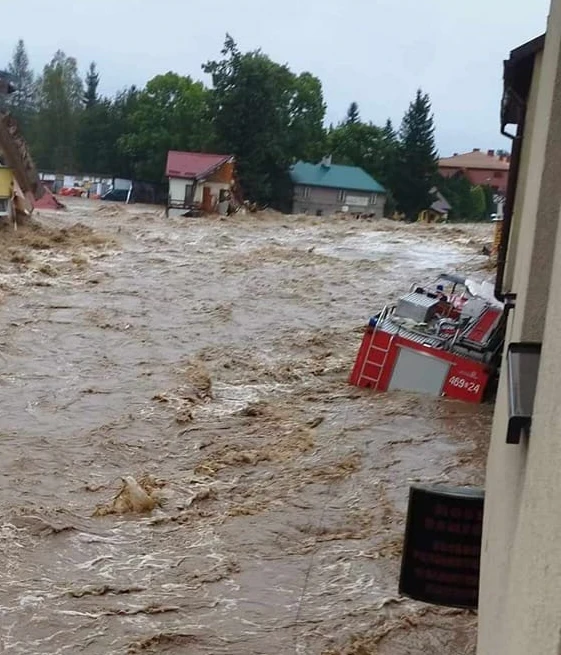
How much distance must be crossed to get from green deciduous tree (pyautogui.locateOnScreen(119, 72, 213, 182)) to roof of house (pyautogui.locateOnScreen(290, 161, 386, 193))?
7072mm

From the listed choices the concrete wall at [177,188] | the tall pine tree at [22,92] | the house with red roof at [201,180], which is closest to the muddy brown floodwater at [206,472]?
the house with red roof at [201,180]

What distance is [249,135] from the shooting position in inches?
2162

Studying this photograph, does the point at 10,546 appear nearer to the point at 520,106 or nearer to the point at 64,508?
the point at 64,508

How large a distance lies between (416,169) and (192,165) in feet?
64.7

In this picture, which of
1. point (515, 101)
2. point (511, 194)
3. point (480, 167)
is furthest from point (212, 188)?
point (480, 167)

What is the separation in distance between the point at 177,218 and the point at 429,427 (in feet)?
102

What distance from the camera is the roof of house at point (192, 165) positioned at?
47938mm

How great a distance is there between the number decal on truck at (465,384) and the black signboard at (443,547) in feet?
28.5

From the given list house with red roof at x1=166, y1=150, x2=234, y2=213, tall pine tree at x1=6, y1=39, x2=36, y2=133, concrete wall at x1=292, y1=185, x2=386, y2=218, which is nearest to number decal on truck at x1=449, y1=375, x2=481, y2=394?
house with red roof at x1=166, y1=150, x2=234, y2=213

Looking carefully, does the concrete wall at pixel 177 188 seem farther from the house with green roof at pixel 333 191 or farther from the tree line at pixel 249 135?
the house with green roof at pixel 333 191

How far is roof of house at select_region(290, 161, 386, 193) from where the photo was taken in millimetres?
61000

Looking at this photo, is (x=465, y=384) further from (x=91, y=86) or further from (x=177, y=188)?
(x=91, y=86)

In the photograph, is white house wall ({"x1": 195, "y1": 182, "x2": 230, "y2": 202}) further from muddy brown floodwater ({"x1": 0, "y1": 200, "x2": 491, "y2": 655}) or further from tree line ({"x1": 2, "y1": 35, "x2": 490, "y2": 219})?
muddy brown floodwater ({"x1": 0, "y1": 200, "x2": 491, "y2": 655})

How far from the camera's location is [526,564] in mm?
2293
